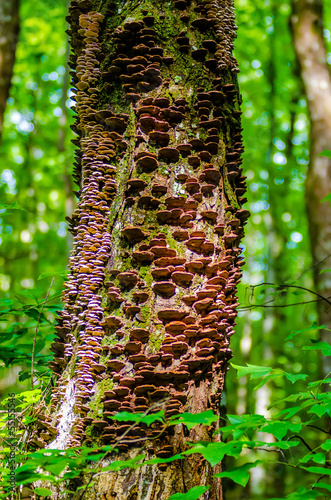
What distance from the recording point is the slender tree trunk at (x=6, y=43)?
5.67m

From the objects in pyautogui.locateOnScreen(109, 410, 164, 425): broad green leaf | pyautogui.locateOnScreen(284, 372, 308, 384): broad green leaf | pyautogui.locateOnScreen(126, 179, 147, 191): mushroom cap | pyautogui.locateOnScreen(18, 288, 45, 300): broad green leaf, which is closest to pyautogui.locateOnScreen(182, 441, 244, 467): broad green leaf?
pyautogui.locateOnScreen(109, 410, 164, 425): broad green leaf

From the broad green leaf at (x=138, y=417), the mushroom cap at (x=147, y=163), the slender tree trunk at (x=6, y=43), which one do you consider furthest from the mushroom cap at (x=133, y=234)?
the slender tree trunk at (x=6, y=43)

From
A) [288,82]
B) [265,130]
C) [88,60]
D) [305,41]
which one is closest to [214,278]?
[88,60]

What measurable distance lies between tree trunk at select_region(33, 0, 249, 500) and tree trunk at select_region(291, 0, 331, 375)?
328cm

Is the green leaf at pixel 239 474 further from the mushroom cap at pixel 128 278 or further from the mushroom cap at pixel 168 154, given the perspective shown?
the mushroom cap at pixel 168 154

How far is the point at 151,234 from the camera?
187cm

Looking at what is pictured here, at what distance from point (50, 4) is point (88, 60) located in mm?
8780

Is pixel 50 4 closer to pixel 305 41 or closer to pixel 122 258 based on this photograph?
pixel 305 41

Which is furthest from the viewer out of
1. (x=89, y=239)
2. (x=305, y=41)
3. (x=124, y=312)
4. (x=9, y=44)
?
(x=305, y=41)

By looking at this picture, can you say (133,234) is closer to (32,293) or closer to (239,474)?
(239,474)

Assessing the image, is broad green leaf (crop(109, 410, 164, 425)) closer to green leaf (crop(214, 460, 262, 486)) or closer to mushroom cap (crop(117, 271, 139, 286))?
green leaf (crop(214, 460, 262, 486))

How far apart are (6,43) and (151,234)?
209 inches

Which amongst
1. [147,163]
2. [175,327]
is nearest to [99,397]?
[175,327]

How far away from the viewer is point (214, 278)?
183cm
